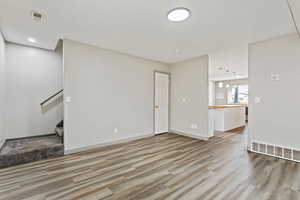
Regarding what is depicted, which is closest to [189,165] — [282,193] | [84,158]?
[282,193]

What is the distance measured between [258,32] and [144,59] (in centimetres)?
292

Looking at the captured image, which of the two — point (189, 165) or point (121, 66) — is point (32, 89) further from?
point (189, 165)

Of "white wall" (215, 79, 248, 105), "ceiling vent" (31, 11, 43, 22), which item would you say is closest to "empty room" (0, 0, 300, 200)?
"ceiling vent" (31, 11, 43, 22)

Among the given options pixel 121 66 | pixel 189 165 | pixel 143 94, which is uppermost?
pixel 121 66

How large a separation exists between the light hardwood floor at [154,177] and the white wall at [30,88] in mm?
1460

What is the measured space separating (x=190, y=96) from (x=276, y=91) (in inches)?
81.9

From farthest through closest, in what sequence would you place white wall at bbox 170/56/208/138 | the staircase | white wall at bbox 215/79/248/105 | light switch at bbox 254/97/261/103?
1. white wall at bbox 215/79/248/105
2. white wall at bbox 170/56/208/138
3. light switch at bbox 254/97/261/103
4. the staircase

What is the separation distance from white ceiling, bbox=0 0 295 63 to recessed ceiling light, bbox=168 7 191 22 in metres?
0.09

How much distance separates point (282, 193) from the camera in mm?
1768

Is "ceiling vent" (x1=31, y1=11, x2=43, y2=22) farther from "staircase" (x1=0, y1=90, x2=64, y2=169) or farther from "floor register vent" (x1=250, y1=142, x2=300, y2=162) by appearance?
"floor register vent" (x1=250, y1=142, x2=300, y2=162)

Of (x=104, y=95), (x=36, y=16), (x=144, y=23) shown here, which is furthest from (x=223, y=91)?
(x=36, y=16)

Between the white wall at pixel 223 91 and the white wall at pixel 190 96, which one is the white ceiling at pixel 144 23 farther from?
the white wall at pixel 223 91

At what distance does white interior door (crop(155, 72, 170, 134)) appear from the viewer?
4.80m

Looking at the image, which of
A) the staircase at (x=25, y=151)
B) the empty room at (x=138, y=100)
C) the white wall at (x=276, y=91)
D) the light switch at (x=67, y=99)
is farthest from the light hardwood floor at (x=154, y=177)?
the light switch at (x=67, y=99)
